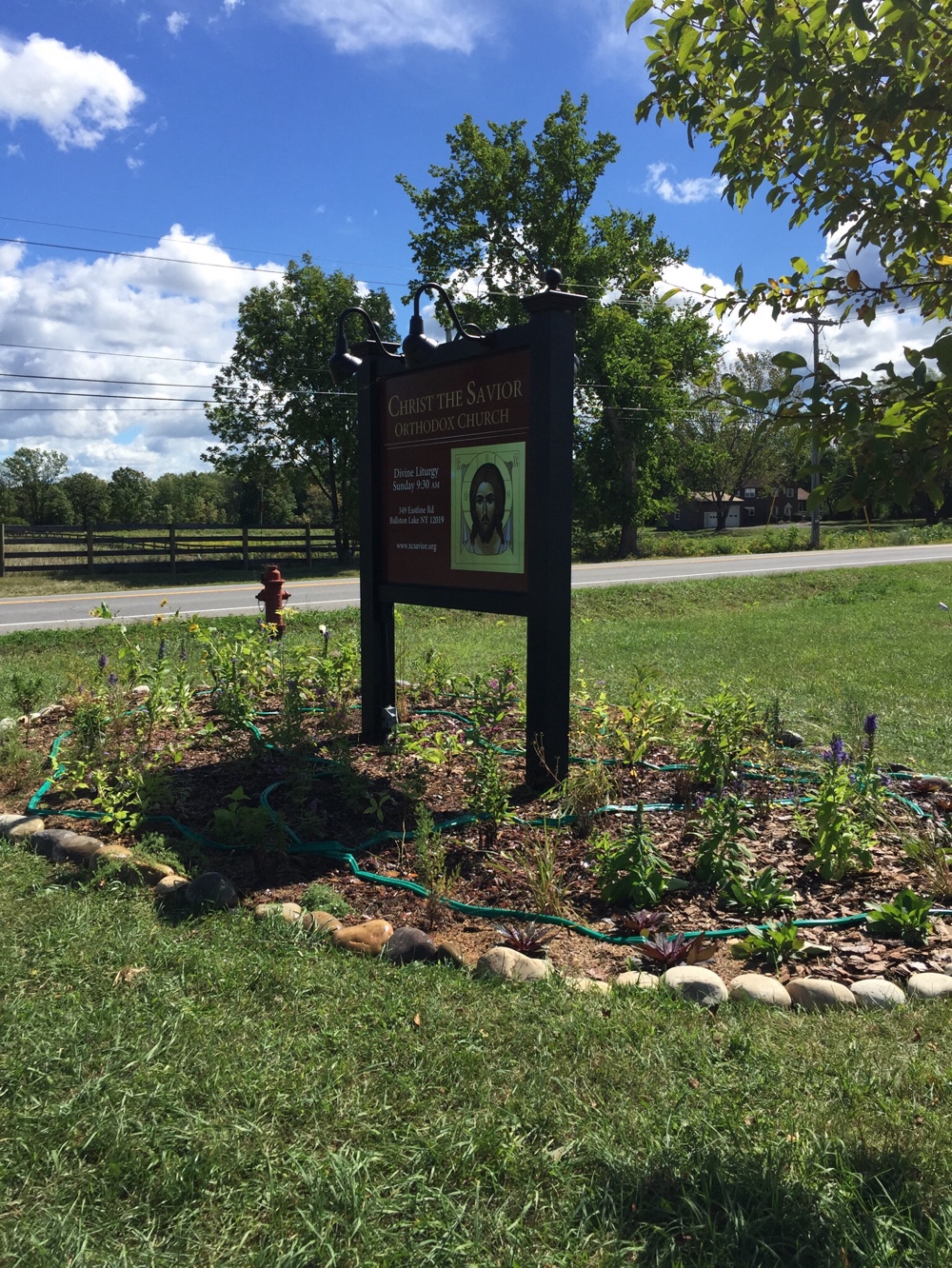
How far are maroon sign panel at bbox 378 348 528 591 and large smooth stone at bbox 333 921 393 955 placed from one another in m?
2.39

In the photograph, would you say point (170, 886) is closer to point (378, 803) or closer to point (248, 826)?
point (248, 826)

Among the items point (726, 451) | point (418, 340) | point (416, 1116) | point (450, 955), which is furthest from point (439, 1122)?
point (726, 451)

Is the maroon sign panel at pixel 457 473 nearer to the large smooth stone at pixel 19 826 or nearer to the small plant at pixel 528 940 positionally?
the small plant at pixel 528 940

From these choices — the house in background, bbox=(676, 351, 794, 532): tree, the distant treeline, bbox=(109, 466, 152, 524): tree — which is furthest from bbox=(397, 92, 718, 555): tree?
the house in background

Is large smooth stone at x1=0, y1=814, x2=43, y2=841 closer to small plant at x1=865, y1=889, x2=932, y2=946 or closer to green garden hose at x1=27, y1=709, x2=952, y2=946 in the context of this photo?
green garden hose at x1=27, y1=709, x2=952, y2=946

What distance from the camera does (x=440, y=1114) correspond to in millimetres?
2516

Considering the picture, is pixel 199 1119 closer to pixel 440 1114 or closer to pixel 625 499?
pixel 440 1114

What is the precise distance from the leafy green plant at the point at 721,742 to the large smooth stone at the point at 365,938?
81.7 inches

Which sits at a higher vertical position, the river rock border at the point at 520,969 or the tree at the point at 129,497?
the tree at the point at 129,497

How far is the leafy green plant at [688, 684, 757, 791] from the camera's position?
5.26 meters

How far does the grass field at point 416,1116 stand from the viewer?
2.11m

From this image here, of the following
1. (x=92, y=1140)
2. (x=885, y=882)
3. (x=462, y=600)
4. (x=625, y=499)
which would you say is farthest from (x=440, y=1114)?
(x=625, y=499)

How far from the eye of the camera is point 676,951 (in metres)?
3.51

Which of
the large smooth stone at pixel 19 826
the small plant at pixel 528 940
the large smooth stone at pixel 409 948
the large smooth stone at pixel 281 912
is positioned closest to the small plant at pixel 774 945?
the small plant at pixel 528 940
